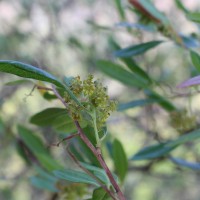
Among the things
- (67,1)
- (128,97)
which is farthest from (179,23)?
(67,1)

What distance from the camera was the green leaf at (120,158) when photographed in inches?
37.1

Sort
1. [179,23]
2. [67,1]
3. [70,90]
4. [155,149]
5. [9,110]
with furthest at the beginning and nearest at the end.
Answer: [67,1] < [179,23] < [9,110] < [155,149] < [70,90]

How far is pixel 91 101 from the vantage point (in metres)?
0.62

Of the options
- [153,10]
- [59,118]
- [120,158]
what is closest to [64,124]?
[59,118]

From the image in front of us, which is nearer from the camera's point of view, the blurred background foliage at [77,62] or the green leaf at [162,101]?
the green leaf at [162,101]

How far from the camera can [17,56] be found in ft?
7.41

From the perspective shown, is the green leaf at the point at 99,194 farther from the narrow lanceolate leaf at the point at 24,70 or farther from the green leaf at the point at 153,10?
the green leaf at the point at 153,10

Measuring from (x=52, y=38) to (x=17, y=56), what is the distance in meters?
0.21

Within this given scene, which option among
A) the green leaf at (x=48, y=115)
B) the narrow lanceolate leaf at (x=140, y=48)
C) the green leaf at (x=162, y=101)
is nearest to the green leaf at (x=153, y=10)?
the narrow lanceolate leaf at (x=140, y=48)

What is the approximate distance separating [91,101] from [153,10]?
1.38ft

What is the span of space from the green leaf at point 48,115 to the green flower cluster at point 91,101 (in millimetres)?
101

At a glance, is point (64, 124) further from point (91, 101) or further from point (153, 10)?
point (153, 10)

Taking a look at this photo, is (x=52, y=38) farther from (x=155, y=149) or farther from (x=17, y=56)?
(x=155, y=149)

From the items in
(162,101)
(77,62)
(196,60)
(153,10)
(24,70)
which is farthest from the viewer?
(77,62)
